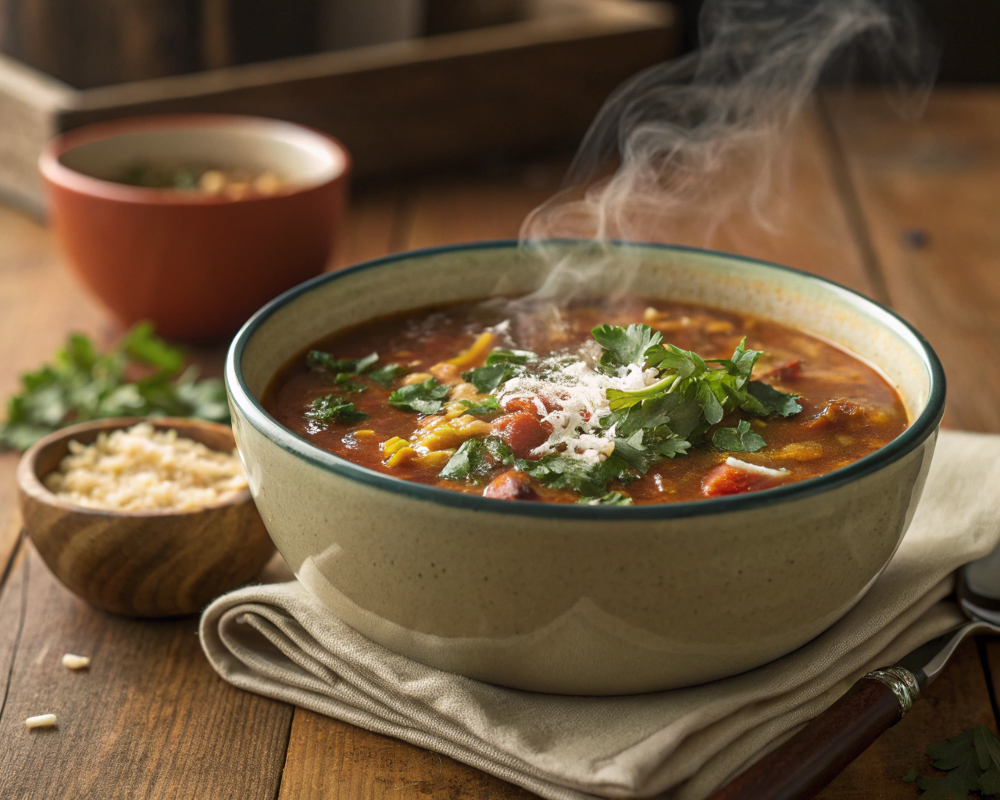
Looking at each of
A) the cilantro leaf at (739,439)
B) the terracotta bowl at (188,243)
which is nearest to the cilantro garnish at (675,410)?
the cilantro leaf at (739,439)

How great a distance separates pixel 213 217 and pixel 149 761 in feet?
5.57

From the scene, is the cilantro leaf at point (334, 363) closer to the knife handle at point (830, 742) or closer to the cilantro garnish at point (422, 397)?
the cilantro garnish at point (422, 397)

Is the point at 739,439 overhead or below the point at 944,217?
overhead

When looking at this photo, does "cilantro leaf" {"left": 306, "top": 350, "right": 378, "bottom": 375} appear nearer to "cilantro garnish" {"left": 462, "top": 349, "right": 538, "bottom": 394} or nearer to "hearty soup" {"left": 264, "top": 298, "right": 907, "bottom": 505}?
"hearty soup" {"left": 264, "top": 298, "right": 907, "bottom": 505}

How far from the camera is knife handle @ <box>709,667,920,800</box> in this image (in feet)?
4.87

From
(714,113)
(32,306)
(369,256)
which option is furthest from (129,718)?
(369,256)

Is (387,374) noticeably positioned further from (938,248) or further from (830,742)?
(938,248)

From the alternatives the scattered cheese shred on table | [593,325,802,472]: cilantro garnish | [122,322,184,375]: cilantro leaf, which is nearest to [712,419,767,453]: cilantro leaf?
[593,325,802,472]: cilantro garnish

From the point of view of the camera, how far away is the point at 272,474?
166cm

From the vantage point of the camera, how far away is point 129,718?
1784 millimetres

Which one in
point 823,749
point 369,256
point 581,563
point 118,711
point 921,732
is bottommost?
point 369,256

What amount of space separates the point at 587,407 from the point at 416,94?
271cm

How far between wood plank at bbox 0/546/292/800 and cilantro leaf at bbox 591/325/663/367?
2.62 ft

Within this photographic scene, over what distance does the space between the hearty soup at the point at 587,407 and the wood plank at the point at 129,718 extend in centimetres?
43
